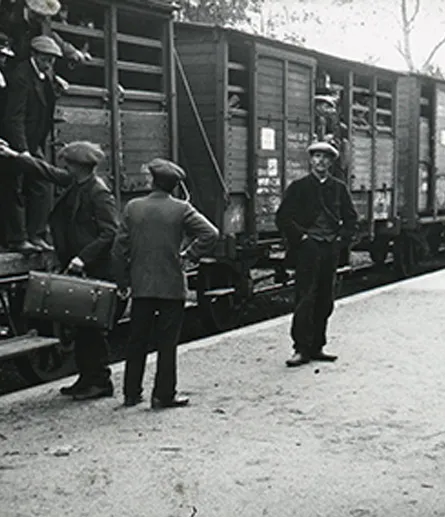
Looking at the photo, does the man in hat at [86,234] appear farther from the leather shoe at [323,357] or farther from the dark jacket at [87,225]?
the leather shoe at [323,357]

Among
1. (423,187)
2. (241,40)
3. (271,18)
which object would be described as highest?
(271,18)

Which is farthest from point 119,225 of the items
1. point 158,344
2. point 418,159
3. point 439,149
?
point 439,149

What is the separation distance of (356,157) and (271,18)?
18.0 meters

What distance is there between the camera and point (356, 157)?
586 inches

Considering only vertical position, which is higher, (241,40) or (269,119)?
(241,40)

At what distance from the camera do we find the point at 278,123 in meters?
12.1

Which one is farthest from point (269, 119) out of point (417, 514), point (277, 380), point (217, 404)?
point (417, 514)

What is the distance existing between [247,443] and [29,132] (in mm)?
3206

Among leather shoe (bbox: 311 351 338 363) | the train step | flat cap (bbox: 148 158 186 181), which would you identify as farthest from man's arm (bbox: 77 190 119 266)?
leather shoe (bbox: 311 351 338 363)

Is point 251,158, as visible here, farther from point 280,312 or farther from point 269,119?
point 280,312

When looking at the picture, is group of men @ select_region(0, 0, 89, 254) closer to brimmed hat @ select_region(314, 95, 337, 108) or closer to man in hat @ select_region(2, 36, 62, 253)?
man in hat @ select_region(2, 36, 62, 253)

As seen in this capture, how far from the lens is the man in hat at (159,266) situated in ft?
21.1

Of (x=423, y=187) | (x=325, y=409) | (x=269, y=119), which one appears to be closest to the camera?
(x=325, y=409)

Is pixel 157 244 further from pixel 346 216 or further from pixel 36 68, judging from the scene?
pixel 346 216
